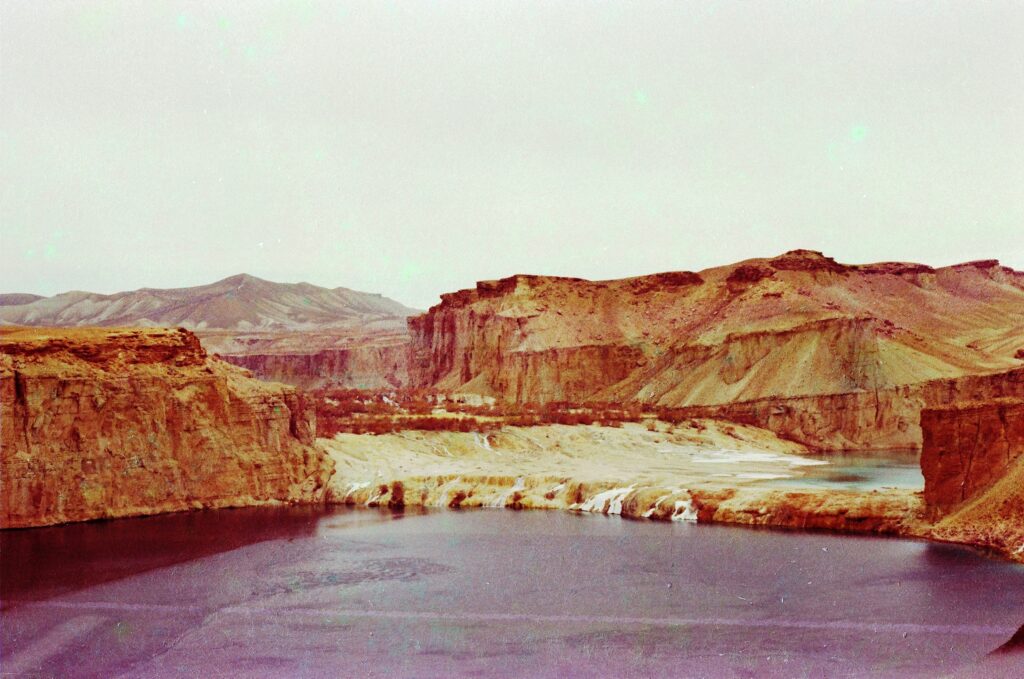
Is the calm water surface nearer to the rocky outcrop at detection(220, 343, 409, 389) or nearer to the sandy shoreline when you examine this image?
the sandy shoreline

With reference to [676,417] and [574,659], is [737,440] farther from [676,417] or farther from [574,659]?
[574,659]

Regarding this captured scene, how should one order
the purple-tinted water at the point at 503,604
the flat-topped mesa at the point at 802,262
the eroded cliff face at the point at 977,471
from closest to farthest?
the purple-tinted water at the point at 503,604 < the eroded cliff face at the point at 977,471 < the flat-topped mesa at the point at 802,262

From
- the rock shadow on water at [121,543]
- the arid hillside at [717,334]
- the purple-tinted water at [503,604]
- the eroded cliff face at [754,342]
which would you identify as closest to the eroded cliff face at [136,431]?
the rock shadow on water at [121,543]

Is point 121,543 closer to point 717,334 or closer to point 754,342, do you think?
point 754,342

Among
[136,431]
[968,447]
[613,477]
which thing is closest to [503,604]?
[968,447]

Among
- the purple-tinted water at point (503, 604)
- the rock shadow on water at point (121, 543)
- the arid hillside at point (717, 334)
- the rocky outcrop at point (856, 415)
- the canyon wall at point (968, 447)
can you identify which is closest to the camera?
the purple-tinted water at point (503, 604)

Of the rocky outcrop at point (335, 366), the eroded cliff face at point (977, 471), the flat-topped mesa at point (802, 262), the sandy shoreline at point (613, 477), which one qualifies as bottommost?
the sandy shoreline at point (613, 477)

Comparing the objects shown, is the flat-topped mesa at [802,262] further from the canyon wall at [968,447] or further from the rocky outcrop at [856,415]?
the canyon wall at [968,447]
